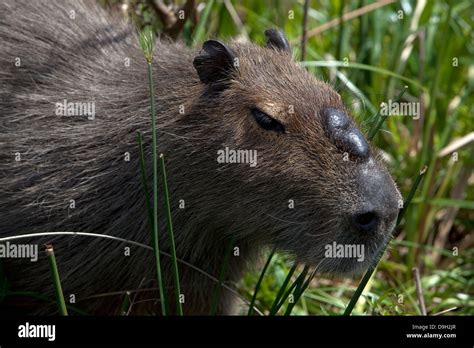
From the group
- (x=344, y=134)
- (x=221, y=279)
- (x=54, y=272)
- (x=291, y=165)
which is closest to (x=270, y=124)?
(x=291, y=165)

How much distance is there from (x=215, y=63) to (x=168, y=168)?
58 cm

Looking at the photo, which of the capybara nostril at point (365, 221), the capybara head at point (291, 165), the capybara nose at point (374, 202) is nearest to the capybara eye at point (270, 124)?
the capybara head at point (291, 165)

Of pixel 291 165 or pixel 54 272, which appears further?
pixel 291 165

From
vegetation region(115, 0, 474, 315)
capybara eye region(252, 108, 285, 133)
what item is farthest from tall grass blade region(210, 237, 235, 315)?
vegetation region(115, 0, 474, 315)

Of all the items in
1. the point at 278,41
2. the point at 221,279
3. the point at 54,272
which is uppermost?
the point at 278,41

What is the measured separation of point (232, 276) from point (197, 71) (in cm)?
120

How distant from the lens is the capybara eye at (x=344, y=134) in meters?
4.10

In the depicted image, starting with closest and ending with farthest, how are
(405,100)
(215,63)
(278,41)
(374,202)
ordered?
(374,202), (215,63), (278,41), (405,100)

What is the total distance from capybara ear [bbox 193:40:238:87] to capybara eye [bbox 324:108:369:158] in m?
0.56

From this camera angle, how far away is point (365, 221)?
401cm

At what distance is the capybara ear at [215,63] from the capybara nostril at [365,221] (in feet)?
3.33

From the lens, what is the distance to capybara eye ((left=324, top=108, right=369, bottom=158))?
4102mm

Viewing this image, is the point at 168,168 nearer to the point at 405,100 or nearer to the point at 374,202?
the point at 374,202

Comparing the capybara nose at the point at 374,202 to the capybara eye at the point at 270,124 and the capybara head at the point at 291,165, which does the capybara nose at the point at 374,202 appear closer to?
Answer: the capybara head at the point at 291,165
